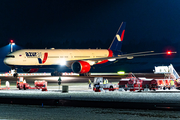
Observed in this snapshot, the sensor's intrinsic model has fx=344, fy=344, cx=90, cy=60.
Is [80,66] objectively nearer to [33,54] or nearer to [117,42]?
[33,54]

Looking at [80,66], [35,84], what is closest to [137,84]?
[35,84]

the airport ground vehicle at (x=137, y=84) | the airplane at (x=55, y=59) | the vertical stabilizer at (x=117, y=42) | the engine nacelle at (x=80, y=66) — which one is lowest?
the airport ground vehicle at (x=137, y=84)

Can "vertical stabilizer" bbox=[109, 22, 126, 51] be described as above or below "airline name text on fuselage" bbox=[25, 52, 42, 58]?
above

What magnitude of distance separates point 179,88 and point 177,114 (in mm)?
16913

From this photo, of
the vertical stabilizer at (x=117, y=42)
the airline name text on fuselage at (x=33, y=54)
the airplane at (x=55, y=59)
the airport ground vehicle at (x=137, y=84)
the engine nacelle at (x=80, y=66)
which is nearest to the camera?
the airport ground vehicle at (x=137, y=84)

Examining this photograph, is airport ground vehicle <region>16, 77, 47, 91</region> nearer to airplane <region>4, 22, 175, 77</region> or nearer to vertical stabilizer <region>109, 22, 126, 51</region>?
airplane <region>4, 22, 175, 77</region>

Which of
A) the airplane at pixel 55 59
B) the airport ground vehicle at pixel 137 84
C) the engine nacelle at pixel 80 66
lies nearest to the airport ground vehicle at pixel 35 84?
the airport ground vehicle at pixel 137 84

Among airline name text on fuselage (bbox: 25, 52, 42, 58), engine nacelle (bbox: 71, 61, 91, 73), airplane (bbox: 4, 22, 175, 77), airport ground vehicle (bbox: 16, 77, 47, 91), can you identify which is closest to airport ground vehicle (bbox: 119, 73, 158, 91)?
airport ground vehicle (bbox: 16, 77, 47, 91)

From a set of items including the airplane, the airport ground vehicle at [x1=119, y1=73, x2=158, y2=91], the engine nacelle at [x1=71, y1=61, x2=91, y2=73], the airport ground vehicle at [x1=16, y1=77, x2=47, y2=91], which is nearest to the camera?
the airport ground vehicle at [x1=119, y1=73, x2=158, y2=91]

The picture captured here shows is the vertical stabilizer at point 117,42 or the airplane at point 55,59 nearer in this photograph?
the airplane at point 55,59

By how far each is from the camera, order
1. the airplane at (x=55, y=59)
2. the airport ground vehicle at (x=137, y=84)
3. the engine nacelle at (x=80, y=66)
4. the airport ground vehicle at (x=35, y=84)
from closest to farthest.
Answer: the airport ground vehicle at (x=137, y=84) → the airport ground vehicle at (x=35, y=84) → the airplane at (x=55, y=59) → the engine nacelle at (x=80, y=66)

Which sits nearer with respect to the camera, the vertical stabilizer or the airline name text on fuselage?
the airline name text on fuselage

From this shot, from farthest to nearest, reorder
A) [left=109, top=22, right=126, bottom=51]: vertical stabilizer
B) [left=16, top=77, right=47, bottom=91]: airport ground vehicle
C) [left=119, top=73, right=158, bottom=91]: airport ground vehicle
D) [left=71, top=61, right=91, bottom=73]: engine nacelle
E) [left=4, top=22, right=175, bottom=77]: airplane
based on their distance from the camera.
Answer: [left=109, top=22, right=126, bottom=51]: vertical stabilizer, [left=71, top=61, right=91, bottom=73]: engine nacelle, [left=4, top=22, right=175, bottom=77]: airplane, [left=16, top=77, right=47, bottom=91]: airport ground vehicle, [left=119, top=73, right=158, bottom=91]: airport ground vehicle

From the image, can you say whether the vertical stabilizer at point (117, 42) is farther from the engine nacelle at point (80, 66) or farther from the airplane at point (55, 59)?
the engine nacelle at point (80, 66)
